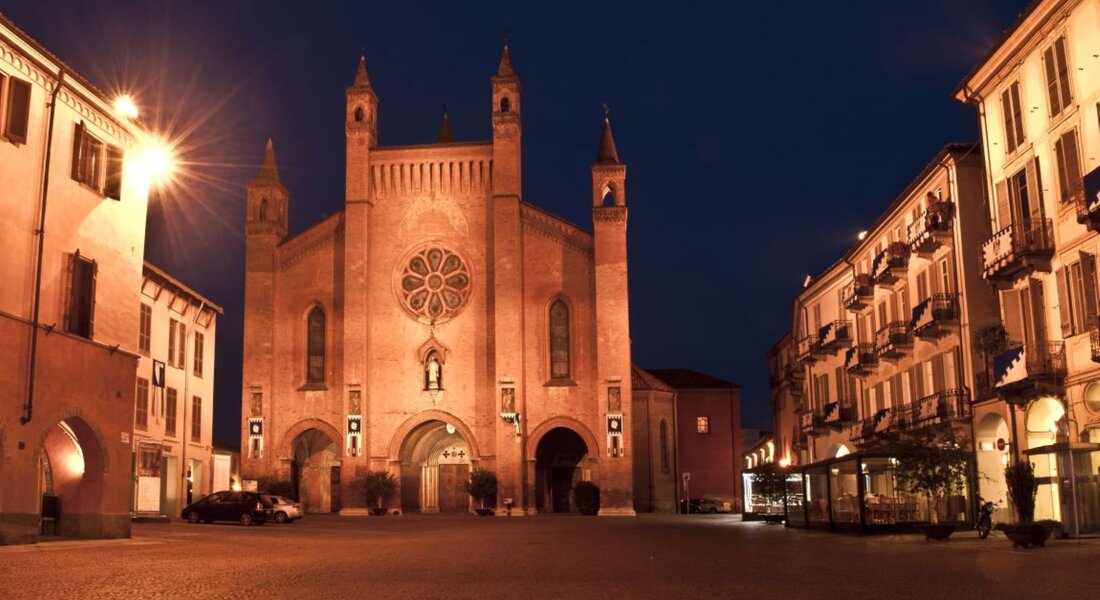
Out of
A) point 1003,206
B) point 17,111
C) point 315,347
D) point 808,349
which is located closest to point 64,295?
point 17,111

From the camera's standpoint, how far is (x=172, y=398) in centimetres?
3978

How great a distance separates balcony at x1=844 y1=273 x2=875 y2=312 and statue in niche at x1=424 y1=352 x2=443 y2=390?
65.4ft

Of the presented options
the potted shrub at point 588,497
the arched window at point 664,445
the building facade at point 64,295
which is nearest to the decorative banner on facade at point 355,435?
the potted shrub at point 588,497

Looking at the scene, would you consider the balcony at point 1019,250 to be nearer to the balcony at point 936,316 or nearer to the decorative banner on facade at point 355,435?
the balcony at point 936,316

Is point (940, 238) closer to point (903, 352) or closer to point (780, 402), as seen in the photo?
point (903, 352)

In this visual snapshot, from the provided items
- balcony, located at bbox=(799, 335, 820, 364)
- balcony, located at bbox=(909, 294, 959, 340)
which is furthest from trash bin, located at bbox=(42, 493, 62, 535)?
balcony, located at bbox=(799, 335, 820, 364)

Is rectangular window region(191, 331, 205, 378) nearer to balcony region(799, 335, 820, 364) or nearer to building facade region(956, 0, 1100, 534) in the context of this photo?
balcony region(799, 335, 820, 364)

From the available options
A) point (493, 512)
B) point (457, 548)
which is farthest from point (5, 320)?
point (493, 512)

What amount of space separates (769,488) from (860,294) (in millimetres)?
7985

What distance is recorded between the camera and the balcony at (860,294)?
39125mm

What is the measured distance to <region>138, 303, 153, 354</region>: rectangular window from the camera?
36.8 meters

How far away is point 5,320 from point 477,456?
3147 cm

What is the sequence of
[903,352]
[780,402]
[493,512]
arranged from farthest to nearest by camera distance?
[780,402] → [493,512] → [903,352]

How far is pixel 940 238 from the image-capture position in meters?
A: 31.8
